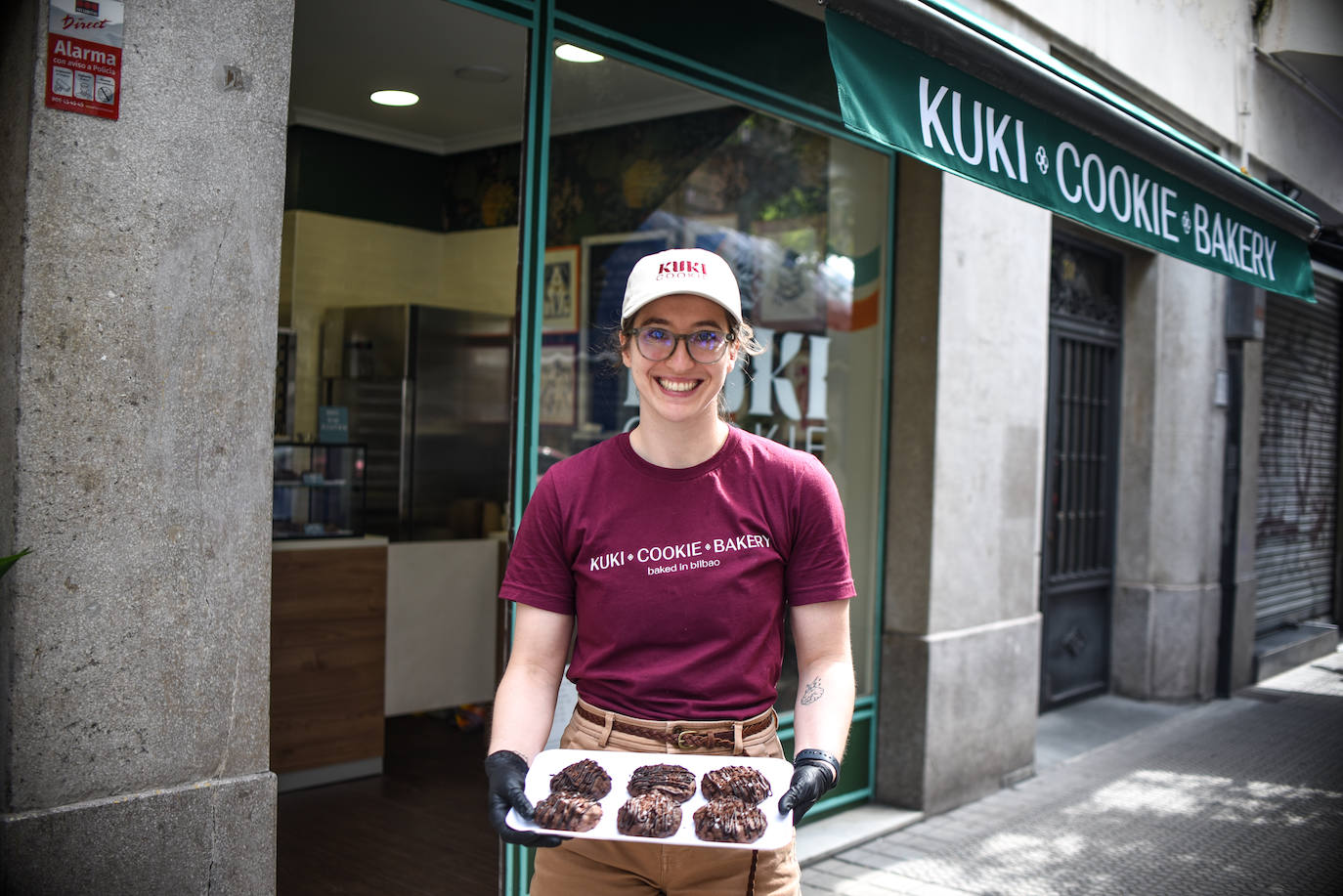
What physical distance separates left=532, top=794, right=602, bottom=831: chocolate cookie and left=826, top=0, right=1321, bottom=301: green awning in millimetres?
2179

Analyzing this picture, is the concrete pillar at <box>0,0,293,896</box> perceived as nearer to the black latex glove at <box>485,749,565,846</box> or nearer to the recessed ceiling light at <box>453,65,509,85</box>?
the black latex glove at <box>485,749,565,846</box>

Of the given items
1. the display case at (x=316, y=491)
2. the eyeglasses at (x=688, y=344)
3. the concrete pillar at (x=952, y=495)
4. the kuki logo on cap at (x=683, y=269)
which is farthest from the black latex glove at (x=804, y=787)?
the display case at (x=316, y=491)

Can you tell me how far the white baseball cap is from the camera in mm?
2186

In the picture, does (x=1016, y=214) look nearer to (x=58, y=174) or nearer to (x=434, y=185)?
(x=434, y=185)

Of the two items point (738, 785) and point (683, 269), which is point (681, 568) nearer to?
point (738, 785)

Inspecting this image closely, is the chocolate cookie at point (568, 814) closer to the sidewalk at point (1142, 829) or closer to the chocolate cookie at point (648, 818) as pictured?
the chocolate cookie at point (648, 818)

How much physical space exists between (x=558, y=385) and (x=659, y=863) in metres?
2.73

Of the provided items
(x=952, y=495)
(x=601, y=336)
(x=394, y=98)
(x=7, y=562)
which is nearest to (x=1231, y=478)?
(x=952, y=495)

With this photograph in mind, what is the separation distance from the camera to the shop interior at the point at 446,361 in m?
4.88

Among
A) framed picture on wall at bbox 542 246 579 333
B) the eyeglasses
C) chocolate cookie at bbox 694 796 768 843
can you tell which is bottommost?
chocolate cookie at bbox 694 796 768 843

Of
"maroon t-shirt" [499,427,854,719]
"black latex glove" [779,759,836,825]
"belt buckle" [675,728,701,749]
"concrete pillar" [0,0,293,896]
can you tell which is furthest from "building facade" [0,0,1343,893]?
"black latex glove" [779,759,836,825]

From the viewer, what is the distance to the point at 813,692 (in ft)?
7.44

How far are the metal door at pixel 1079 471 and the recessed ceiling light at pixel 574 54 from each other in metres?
4.60

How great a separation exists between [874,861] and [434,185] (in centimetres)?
578
